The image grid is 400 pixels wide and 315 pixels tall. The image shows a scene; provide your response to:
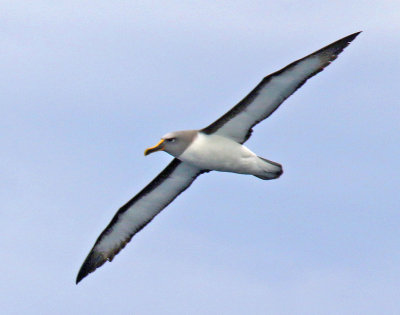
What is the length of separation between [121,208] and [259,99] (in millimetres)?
5390

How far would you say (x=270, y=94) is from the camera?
78.5 ft

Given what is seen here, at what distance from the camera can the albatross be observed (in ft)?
77.1

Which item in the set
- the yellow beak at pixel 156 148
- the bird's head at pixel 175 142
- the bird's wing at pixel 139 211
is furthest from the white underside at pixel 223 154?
the bird's wing at pixel 139 211

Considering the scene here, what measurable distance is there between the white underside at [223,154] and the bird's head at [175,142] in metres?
0.11

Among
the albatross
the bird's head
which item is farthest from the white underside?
the bird's head

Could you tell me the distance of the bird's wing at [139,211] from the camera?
26.5 meters

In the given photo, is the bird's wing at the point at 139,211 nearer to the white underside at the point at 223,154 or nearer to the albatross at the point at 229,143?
the albatross at the point at 229,143

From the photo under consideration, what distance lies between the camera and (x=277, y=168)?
2481 centimetres

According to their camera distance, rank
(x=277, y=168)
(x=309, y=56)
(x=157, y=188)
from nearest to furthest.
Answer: (x=309, y=56) → (x=277, y=168) → (x=157, y=188)

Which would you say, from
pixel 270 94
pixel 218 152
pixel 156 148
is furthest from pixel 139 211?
pixel 270 94

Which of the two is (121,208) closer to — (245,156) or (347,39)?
(245,156)

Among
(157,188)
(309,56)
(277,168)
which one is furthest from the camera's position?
(157,188)

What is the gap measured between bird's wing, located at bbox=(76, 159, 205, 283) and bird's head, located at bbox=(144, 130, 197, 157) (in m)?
1.43

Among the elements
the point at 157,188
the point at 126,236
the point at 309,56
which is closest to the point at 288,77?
the point at 309,56
